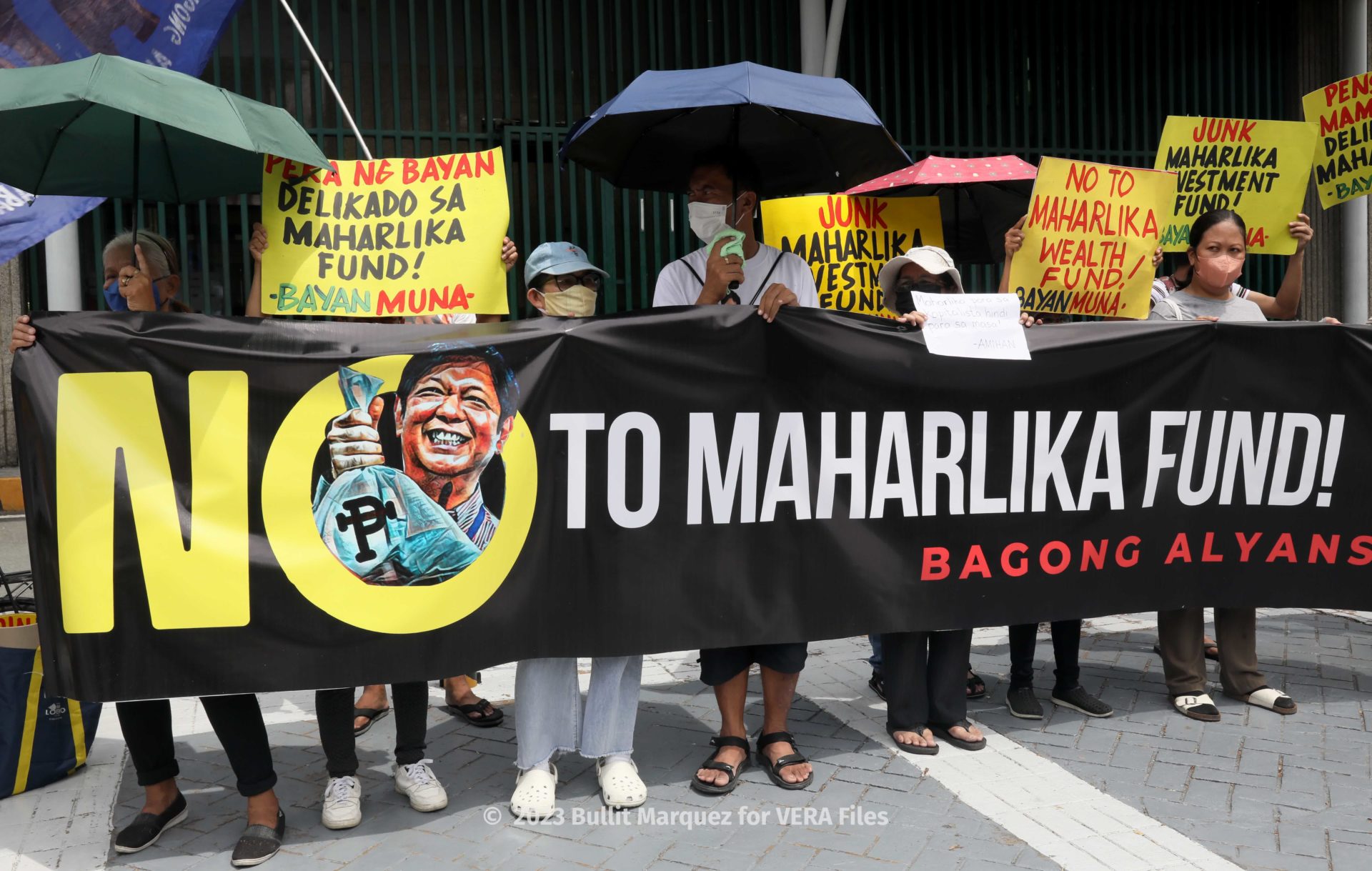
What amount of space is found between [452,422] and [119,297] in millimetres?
1489

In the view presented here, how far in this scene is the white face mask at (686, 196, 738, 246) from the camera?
4.55 m

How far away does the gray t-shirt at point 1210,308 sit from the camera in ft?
16.9

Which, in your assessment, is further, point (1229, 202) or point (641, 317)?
point (1229, 202)

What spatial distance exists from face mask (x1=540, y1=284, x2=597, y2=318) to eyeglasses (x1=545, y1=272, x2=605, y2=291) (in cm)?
2

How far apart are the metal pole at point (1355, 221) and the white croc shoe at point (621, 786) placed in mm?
9153

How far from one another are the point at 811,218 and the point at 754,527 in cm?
225

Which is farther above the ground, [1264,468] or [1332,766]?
[1264,468]

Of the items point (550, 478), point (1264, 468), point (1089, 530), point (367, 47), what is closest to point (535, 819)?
point (550, 478)

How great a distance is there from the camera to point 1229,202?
561cm

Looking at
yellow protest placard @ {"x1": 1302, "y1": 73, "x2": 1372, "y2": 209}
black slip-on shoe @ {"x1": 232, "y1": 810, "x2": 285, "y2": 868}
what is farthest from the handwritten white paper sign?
black slip-on shoe @ {"x1": 232, "y1": 810, "x2": 285, "y2": 868}

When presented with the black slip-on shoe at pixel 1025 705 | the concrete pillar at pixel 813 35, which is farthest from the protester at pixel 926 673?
the concrete pillar at pixel 813 35

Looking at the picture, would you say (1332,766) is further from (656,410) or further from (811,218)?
(811,218)

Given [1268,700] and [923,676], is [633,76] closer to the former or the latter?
[923,676]

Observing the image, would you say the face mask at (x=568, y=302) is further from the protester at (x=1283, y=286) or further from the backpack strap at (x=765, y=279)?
the protester at (x=1283, y=286)
